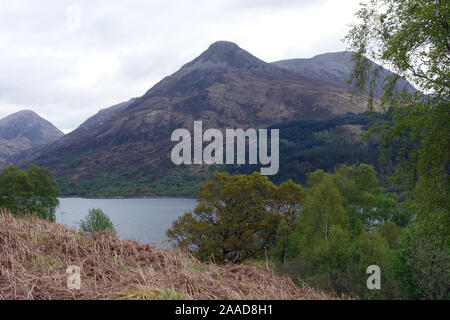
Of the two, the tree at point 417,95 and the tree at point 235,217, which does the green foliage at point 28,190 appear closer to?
the tree at point 235,217

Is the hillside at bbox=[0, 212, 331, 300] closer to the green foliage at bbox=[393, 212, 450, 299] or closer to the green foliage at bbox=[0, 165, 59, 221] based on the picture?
the green foliage at bbox=[393, 212, 450, 299]

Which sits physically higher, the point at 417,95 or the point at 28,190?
the point at 417,95

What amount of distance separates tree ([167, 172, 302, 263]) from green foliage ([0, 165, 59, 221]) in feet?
47.7

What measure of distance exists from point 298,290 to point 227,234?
80.9 ft

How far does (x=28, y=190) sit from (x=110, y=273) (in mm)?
36582

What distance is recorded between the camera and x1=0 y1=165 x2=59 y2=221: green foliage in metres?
34.0

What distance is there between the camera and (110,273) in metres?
4.49

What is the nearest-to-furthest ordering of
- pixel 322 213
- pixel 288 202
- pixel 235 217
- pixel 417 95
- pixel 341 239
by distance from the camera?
pixel 417 95 < pixel 341 239 < pixel 322 213 < pixel 235 217 < pixel 288 202

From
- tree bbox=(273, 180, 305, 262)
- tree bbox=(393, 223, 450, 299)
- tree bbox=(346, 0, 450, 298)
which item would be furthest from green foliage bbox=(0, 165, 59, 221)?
tree bbox=(346, 0, 450, 298)

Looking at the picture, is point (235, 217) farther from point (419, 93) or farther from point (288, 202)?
point (419, 93)

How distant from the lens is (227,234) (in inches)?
1134

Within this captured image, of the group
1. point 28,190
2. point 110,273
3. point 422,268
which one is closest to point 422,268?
point 422,268

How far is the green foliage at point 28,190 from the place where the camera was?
33959 mm
